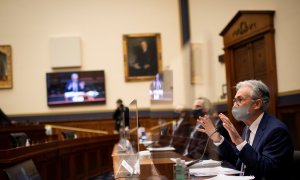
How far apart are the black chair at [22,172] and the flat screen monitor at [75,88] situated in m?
9.70

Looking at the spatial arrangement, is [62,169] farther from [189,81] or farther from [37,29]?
[37,29]

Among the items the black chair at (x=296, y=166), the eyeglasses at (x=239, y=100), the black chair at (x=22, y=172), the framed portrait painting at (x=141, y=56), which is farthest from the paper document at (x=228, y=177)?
the framed portrait painting at (x=141, y=56)

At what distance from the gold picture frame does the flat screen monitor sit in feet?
3.83

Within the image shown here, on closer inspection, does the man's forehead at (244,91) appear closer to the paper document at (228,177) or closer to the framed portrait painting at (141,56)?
the paper document at (228,177)

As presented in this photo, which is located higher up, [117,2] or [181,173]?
[117,2]

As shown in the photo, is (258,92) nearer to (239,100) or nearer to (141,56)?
(239,100)

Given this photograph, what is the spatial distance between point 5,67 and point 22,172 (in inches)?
411

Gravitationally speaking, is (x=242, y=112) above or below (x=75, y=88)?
below

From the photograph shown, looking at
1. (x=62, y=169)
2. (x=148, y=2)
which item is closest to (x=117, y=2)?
(x=148, y=2)

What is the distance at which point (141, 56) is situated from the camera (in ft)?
41.1

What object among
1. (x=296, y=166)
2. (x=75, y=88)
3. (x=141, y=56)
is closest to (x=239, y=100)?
(x=296, y=166)

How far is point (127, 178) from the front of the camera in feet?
8.21

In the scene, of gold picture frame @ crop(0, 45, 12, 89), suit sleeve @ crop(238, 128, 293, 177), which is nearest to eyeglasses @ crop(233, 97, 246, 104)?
suit sleeve @ crop(238, 128, 293, 177)

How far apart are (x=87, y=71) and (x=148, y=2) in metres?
2.94
